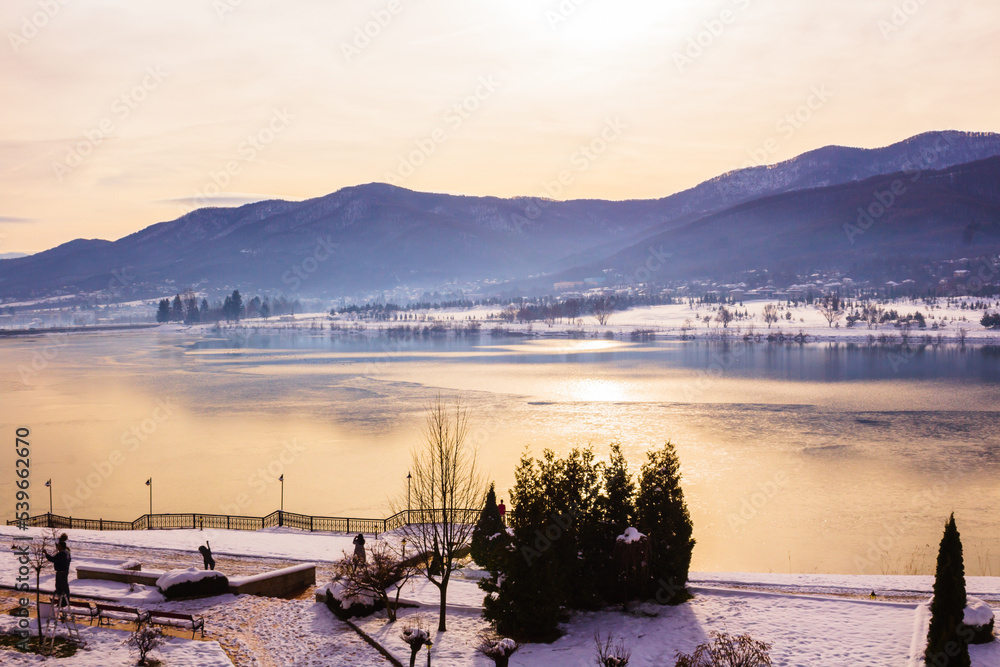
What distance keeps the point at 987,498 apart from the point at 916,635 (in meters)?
21.9

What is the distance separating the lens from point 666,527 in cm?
1881

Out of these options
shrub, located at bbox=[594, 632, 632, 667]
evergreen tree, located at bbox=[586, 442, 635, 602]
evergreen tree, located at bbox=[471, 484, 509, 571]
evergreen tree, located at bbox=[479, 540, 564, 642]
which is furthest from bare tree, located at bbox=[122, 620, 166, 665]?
evergreen tree, located at bbox=[586, 442, 635, 602]

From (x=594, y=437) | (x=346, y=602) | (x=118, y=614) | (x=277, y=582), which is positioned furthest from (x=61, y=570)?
(x=594, y=437)

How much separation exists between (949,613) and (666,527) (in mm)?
6402

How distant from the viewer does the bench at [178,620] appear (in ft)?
52.5

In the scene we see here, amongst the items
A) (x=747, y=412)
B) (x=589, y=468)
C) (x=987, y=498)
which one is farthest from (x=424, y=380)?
(x=589, y=468)

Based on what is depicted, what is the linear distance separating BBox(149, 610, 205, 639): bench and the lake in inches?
626

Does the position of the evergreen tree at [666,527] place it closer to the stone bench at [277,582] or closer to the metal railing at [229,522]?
the stone bench at [277,582]

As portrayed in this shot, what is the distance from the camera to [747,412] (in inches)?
2311

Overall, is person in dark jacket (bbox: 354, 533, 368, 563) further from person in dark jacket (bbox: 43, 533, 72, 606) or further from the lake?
the lake

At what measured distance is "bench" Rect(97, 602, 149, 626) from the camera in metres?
16.2

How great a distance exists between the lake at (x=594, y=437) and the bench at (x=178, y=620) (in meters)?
15.9

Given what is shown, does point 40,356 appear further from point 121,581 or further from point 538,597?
point 538,597

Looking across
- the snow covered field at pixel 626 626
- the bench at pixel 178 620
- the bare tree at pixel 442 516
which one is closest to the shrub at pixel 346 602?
the snow covered field at pixel 626 626
